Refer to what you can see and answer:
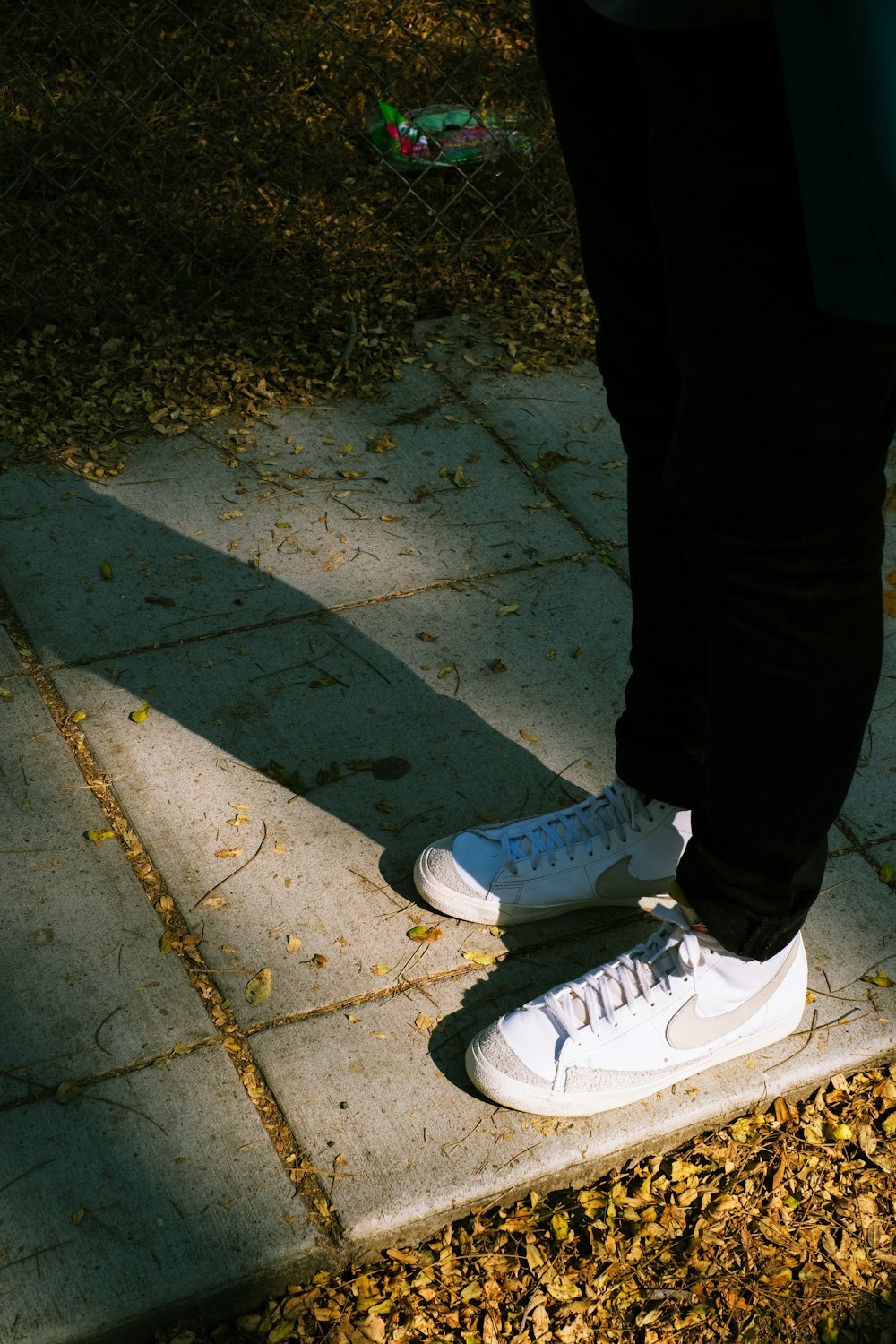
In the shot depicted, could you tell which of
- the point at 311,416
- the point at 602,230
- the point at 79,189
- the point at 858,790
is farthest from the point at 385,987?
the point at 79,189

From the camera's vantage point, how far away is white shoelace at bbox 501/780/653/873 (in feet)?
6.77

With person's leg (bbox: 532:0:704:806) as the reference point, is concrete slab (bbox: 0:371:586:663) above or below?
below

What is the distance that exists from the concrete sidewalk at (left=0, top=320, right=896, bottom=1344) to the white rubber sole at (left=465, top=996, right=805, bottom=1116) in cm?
3

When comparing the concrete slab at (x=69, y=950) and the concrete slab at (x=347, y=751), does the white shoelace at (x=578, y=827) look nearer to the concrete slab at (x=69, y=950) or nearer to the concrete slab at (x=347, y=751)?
the concrete slab at (x=347, y=751)

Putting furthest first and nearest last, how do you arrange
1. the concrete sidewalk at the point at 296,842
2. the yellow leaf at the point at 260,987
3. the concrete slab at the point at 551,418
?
1. the concrete slab at the point at 551,418
2. the yellow leaf at the point at 260,987
3. the concrete sidewalk at the point at 296,842

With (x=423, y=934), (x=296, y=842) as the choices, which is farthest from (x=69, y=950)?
(x=423, y=934)

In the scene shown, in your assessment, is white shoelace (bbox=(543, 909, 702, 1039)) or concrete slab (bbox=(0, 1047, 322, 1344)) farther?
white shoelace (bbox=(543, 909, 702, 1039))

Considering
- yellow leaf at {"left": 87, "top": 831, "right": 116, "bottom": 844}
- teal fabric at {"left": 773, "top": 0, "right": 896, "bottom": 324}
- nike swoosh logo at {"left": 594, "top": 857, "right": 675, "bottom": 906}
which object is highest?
teal fabric at {"left": 773, "top": 0, "right": 896, "bottom": 324}

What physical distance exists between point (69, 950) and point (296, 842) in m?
0.41

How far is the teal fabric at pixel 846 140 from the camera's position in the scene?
105 centimetres

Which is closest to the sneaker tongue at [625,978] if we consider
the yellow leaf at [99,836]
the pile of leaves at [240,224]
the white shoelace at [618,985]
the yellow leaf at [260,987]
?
the white shoelace at [618,985]

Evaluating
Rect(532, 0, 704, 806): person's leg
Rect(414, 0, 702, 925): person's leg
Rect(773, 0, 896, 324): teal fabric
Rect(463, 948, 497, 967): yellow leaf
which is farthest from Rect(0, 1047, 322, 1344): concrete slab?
Rect(773, 0, 896, 324): teal fabric

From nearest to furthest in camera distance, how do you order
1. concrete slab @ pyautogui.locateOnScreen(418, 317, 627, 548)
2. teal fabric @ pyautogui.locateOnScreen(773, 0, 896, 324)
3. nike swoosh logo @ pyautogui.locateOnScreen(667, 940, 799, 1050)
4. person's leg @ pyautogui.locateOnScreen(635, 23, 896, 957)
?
teal fabric @ pyautogui.locateOnScreen(773, 0, 896, 324)
person's leg @ pyautogui.locateOnScreen(635, 23, 896, 957)
nike swoosh logo @ pyautogui.locateOnScreen(667, 940, 799, 1050)
concrete slab @ pyautogui.locateOnScreen(418, 317, 627, 548)

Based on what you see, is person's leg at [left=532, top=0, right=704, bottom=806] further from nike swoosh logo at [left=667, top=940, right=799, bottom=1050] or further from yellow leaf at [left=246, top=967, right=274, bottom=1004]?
yellow leaf at [left=246, top=967, right=274, bottom=1004]
